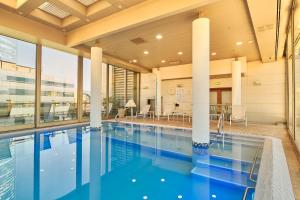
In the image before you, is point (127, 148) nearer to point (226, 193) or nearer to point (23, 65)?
point (226, 193)

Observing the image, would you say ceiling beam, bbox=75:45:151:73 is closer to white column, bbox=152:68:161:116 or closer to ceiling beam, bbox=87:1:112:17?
white column, bbox=152:68:161:116

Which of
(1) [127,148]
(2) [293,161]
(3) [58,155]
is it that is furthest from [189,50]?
(3) [58,155]

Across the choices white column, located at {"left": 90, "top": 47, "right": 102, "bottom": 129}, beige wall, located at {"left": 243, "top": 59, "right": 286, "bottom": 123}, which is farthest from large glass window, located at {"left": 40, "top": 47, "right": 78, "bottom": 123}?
beige wall, located at {"left": 243, "top": 59, "right": 286, "bottom": 123}

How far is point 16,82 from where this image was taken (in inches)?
243

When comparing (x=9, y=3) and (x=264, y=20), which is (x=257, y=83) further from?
(x=9, y=3)

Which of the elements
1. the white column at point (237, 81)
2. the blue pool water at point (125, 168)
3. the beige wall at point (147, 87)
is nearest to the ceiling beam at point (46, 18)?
the blue pool water at point (125, 168)

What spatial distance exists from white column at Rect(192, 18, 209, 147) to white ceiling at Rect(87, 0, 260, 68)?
2.09 ft

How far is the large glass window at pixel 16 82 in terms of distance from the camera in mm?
5852

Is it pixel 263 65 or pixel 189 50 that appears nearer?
pixel 189 50

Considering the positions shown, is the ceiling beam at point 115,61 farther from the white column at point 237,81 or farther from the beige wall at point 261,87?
the white column at point 237,81

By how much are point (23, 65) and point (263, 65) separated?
10892 mm

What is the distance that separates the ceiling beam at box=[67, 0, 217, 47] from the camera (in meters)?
4.11

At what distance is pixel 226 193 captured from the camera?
2395 mm

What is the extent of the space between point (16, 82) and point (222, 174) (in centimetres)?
709
